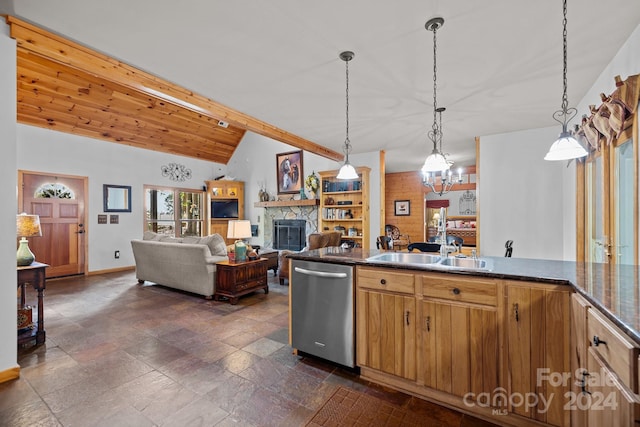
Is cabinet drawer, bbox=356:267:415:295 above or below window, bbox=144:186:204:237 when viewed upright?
below

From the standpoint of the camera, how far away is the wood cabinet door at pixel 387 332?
196 centimetres

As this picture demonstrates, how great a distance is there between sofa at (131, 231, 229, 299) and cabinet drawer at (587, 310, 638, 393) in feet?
13.0

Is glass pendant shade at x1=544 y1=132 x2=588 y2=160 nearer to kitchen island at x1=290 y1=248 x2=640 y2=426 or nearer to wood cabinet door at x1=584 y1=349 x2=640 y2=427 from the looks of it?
kitchen island at x1=290 y1=248 x2=640 y2=426

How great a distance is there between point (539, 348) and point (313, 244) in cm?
403

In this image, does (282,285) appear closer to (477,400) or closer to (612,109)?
(477,400)

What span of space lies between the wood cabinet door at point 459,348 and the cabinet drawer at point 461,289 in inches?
1.8

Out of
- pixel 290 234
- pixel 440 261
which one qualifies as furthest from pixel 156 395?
pixel 290 234

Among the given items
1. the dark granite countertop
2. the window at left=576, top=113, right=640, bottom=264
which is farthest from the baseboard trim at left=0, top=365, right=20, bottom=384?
the window at left=576, top=113, right=640, bottom=264

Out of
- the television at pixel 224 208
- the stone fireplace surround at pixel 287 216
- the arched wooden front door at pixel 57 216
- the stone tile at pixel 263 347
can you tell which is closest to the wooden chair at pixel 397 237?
the stone fireplace surround at pixel 287 216

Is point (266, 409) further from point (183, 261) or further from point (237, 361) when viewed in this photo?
point (183, 261)

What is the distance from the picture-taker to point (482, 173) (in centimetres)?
495

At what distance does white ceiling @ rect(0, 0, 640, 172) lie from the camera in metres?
1.97

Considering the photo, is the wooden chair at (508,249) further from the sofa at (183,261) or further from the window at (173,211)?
the window at (173,211)

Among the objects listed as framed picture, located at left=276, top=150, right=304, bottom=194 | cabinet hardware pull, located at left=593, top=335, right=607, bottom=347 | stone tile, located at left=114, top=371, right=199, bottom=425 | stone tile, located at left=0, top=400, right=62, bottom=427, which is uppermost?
framed picture, located at left=276, top=150, right=304, bottom=194
